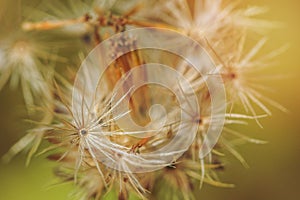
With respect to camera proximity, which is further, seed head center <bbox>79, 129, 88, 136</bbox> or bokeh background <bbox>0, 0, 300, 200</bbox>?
bokeh background <bbox>0, 0, 300, 200</bbox>

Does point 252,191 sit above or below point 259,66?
below

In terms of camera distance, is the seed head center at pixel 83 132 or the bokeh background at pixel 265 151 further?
the bokeh background at pixel 265 151

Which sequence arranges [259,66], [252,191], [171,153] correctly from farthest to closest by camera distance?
[252,191] → [259,66] → [171,153]

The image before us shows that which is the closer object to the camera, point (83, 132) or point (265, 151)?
point (83, 132)

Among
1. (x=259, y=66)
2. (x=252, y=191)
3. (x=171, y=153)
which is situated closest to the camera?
(x=171, y=153)

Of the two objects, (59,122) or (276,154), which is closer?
(59,122)

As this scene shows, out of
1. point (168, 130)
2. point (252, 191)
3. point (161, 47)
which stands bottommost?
point (252, 191)

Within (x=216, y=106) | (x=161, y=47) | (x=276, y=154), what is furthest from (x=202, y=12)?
(x=276, y=154)

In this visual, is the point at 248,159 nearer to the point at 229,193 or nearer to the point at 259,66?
the point at 229,193
